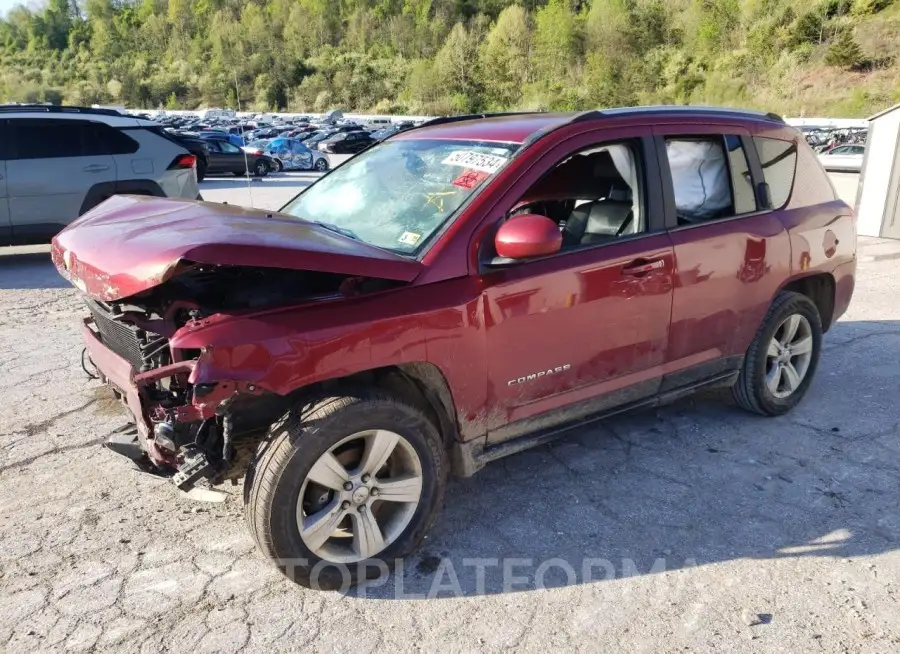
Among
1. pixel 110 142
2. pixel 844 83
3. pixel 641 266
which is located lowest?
pixel 641 266

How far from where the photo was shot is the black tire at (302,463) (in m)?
2.54

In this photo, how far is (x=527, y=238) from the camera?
2.79 m

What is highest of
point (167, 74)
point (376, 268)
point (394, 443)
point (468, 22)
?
point (468, 22)

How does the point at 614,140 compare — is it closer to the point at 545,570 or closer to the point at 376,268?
the point at 376,268

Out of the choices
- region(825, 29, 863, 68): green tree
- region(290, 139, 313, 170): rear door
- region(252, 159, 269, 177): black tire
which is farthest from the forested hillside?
region(252, 159, 269, 177): black tire

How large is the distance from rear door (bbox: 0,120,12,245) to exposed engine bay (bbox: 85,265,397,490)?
262 inches

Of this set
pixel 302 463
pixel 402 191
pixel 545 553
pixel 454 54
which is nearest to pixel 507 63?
pixel 454 54

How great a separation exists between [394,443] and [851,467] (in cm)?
255

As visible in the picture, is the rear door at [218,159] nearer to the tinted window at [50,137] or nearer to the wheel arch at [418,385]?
the tinted window at [50,137]

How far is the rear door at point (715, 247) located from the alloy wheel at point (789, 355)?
A: 0.32 m

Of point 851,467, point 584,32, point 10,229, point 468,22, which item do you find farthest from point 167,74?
point 851,467

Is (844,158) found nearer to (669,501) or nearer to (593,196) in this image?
(593,196)

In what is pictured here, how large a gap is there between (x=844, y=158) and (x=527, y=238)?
2943 cm

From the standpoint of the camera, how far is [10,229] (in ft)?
27.6
